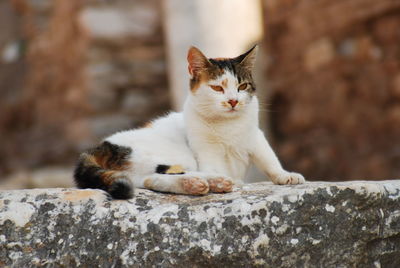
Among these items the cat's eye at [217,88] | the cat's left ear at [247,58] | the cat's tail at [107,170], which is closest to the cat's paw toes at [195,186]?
the cat's tail at [107,170]

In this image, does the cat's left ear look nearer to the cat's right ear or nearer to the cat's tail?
the cat's right ear

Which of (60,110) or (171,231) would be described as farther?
(60,110)

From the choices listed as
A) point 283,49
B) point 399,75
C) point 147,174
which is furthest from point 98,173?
point 283,49

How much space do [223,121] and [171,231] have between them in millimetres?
753

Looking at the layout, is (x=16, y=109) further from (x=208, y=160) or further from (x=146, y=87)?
(x=208, y=160)

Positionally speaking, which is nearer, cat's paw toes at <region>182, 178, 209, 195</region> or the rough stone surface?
the rough stone surface

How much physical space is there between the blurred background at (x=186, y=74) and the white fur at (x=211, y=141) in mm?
1573

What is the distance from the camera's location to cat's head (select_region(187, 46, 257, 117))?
2.57 metres

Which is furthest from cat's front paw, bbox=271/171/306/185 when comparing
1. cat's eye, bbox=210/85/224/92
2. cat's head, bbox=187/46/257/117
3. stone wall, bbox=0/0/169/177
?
stone wall, bbox=0/0/169/177

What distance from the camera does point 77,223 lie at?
206cm

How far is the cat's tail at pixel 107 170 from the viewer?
7.01ft

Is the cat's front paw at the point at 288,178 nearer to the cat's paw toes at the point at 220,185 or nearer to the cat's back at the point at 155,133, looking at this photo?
the cat's paw toes at the point at 220,185

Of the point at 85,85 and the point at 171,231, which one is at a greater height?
the point at 85,85

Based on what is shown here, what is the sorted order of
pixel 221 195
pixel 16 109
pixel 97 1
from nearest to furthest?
1. pixel 221 195
2. pixel 97 1
3. pixel 16 109
